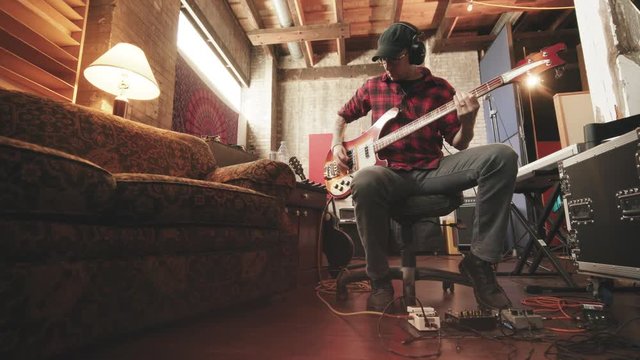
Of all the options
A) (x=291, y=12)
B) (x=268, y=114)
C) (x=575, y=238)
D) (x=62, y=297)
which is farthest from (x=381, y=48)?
(x=268, y=114)

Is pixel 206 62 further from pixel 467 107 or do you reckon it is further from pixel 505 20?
pixel 505 20

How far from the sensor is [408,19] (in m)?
4.91

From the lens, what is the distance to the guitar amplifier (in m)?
1.12

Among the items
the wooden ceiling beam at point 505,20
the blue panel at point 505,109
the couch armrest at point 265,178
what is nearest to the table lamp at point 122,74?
the couch armrest at point 265,178

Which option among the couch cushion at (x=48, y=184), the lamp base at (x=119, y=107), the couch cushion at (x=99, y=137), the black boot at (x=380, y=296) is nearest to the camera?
the couch cushion at (x=48, y=184)

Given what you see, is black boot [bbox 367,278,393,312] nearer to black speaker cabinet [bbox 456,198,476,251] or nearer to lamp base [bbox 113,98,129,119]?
lamp base [bbox 113,98,129,119]

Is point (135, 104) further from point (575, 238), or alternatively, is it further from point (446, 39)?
point (446, 39)

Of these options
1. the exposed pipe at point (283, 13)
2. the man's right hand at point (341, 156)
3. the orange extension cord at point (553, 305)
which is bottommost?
the orange extension cord at point (553, 305)

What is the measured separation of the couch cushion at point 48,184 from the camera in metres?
0.64

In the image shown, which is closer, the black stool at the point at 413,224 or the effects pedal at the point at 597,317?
the effects pedal at the point at 597,317

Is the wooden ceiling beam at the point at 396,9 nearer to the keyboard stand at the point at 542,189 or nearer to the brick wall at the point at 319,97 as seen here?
the brick wall at the point at 319,97

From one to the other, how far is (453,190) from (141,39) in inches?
98.8

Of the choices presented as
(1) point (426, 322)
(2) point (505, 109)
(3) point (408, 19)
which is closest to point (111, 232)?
(1) point (426, 322)

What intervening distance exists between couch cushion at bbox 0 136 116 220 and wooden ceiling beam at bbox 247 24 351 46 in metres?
4.06
